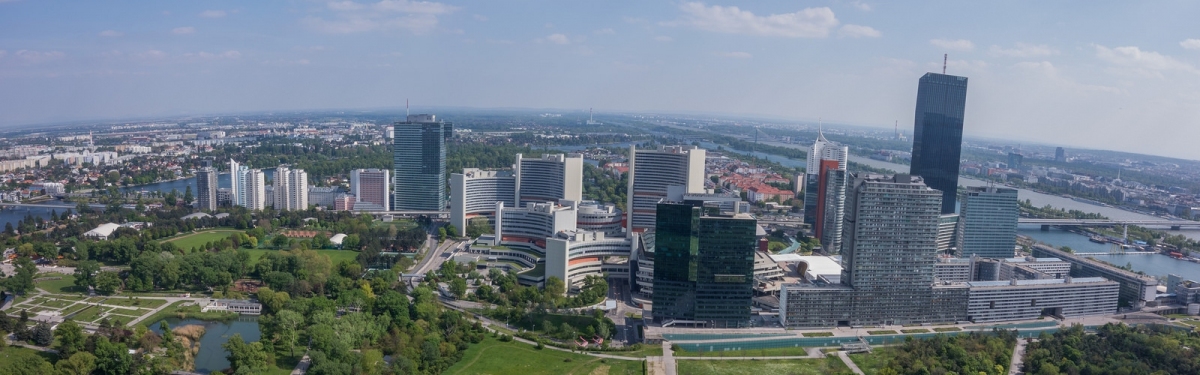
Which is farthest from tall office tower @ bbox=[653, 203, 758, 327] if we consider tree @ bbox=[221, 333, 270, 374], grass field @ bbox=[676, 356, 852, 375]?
tree @ bbox=[221, 333, 270, 374]

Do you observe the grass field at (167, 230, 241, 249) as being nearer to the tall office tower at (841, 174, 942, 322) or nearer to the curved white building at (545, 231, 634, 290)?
the curved white building at (545, 231, 634, 290)

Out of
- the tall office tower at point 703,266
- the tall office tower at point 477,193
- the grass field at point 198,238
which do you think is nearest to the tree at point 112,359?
the tall office tower at point 703,266

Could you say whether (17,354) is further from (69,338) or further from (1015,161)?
(1015,161)

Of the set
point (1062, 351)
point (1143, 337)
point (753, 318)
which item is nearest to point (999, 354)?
point (1062, 351)

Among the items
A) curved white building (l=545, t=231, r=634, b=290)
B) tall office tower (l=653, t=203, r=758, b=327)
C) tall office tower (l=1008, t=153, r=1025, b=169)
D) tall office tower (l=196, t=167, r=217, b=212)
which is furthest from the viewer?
tall office tower (l=1008, t=153, r=1025, b=169)

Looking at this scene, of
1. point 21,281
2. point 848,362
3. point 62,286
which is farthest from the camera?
point 62,286

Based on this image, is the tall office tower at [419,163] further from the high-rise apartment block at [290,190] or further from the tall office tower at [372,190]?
the high-rise apartment block at [290,190]

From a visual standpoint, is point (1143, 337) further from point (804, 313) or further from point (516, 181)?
point (516, 181)

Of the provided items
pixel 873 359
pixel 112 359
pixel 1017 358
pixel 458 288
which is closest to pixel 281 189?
pixel 458 288
